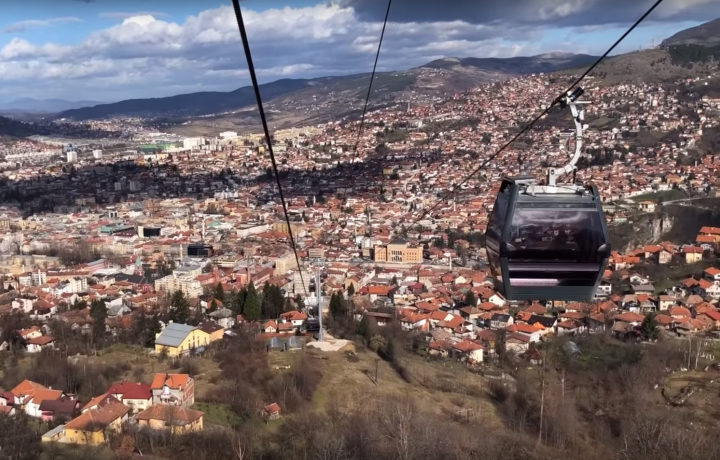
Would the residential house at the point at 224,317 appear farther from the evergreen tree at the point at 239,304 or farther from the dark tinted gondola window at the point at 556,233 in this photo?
the dark tinted gondola window at the point at 556,233

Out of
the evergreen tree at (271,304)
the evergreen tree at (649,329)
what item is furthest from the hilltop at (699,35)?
the evergreen tree at (271,304)

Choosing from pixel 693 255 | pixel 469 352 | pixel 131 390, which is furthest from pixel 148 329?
pixel 693 255

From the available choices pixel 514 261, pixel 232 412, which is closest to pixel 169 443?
pixel 232 412

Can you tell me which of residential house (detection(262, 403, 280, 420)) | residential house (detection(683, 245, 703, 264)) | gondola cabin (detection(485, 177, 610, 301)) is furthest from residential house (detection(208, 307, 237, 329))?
residential house (detection(683, 245, 703, 264))

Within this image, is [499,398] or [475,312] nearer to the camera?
[499,398]

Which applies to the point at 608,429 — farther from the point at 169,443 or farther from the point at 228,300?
the point at 228,300

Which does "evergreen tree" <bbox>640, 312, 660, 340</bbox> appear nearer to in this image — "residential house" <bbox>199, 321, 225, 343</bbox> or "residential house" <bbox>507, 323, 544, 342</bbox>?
"residential house" <bbox>507, 323, 544, 342</bbox>
